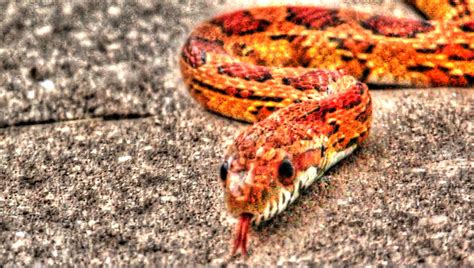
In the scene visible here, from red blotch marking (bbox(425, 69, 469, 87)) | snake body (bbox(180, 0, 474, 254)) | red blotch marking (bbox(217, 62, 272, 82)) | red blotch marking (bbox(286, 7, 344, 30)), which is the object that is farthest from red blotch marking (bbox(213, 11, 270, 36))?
red blotch marking (bbox(425, 69, 469, 87))

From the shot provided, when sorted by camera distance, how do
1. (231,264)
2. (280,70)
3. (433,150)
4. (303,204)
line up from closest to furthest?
(231,264)
(303,204)
(433,150)
(280,70)

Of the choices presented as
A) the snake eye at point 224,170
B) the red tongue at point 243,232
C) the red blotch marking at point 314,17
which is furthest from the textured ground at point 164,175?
the red blotch marking at point 314,17

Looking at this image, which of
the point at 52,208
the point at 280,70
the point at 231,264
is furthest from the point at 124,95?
the point at 231,264

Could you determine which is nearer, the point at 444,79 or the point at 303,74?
the point at 303,74

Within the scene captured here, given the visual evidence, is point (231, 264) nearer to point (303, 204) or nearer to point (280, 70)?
point (303, 204)

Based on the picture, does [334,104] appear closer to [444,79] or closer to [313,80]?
[313,80]

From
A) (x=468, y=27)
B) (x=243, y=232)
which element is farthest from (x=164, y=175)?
(x=468, y=27)

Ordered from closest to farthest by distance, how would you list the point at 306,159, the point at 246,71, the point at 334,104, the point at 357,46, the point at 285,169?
the point at 285,169 → the point at 306,159 → the point at 334,104 → the point at 246,71 → the point at 357,46
